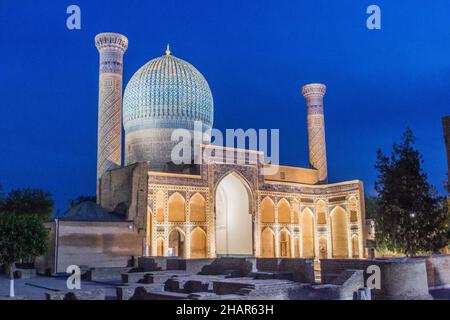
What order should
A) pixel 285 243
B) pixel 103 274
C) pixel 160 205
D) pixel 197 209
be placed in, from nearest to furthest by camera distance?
pixel 103 274, pixel 160 205, pixel 197 209, pixel 285 243

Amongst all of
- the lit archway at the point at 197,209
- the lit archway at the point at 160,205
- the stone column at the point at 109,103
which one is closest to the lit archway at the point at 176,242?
the lit archway at the point at 197,209

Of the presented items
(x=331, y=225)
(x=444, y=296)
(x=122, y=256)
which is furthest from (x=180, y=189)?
(x=444, y=296)

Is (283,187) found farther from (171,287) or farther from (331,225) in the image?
(171,287)

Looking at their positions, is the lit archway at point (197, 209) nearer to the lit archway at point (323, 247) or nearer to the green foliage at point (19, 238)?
the lit archway at point (323, 247)

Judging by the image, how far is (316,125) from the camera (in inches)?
1277

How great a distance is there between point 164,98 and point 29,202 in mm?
10309

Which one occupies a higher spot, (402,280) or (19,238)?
(19,238)

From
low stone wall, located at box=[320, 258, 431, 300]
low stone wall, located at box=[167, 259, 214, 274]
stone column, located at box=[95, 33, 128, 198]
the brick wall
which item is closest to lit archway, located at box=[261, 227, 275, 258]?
stone column, located at box=[95, 33, 128, 198]

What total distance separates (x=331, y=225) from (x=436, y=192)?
42.7ft

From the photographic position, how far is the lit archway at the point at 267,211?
89.8 feet

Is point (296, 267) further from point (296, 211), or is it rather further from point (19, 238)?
point (296, 211)

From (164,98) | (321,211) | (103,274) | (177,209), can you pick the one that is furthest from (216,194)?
(103,274)

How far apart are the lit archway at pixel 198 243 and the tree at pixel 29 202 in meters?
9.60

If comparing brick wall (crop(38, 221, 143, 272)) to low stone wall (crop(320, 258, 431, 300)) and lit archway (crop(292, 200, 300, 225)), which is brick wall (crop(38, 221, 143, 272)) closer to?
low stone wall (crop(320, 258, 431, 300))
